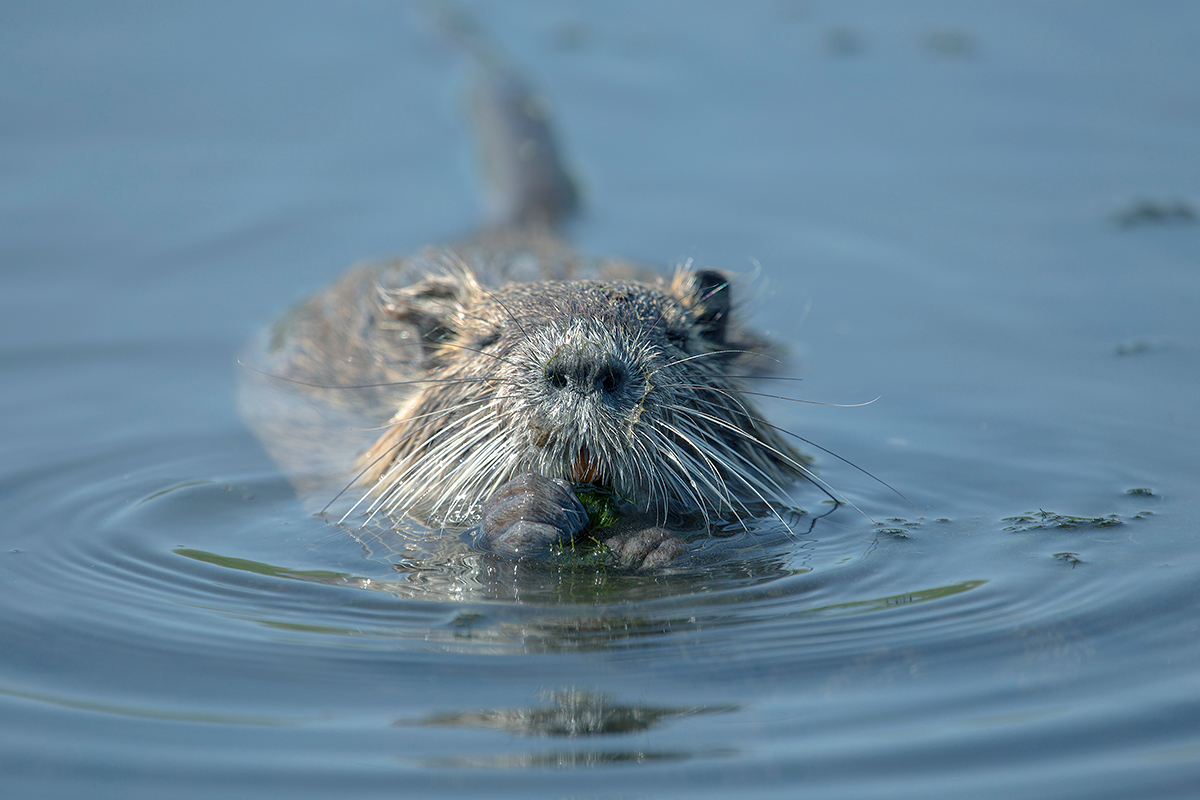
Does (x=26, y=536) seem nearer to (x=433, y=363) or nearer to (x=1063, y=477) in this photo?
(x=433, y=363)

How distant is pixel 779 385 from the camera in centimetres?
643

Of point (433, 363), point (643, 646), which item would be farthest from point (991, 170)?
point (643, 646)

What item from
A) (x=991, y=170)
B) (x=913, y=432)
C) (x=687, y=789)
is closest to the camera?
(x=687, y=789)

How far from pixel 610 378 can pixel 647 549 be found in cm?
56

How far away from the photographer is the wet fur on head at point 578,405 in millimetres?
4125

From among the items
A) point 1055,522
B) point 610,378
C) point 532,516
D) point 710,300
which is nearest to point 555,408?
point 610,378

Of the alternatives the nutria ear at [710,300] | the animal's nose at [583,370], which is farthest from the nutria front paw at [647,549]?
the nutria ear at [710,300]

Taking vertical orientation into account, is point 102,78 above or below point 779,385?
above

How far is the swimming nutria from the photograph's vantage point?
13.5 ft

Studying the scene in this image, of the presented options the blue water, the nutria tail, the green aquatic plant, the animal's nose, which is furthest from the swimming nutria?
the nutria tail

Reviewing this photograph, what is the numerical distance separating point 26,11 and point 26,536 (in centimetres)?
823

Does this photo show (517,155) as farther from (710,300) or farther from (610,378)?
(610,378)

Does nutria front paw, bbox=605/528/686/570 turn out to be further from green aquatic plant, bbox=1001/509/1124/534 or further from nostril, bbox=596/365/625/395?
green aquatic plant, bbox=1001/509/1124/534

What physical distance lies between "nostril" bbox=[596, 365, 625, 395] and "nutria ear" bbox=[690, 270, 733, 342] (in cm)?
87
